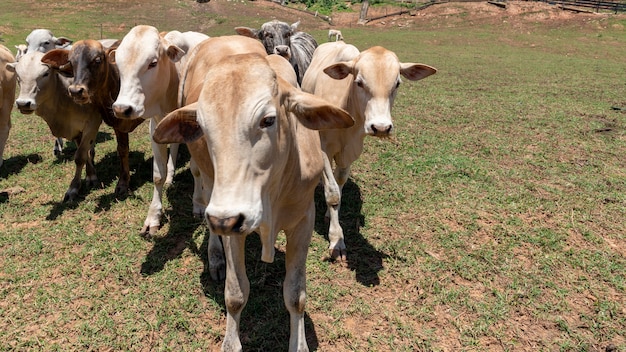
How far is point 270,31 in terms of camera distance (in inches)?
266

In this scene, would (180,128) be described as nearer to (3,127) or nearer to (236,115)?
(236,115)

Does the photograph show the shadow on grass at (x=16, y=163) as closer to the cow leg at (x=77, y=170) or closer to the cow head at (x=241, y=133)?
the cow leg at (x=77, y=170)

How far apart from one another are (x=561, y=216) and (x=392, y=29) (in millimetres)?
26436

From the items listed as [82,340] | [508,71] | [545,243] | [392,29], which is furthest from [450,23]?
[82,340]

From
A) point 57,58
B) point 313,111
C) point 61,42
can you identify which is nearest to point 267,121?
point 313,111

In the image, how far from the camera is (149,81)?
4.02 meters

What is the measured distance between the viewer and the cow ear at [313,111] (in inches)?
85.9

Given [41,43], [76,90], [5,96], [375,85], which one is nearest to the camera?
[375,85]

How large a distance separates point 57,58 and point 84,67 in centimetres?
68

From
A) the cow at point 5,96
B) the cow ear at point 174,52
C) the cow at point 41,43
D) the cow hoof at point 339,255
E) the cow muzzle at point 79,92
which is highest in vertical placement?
the cow ear at point 174,52

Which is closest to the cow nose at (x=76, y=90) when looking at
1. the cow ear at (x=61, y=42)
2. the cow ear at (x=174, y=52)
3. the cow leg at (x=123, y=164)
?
the cow leg at (x=123, y=164)

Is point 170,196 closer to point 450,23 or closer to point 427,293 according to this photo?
point 427,293

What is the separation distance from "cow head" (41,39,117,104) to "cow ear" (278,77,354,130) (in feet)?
10.6

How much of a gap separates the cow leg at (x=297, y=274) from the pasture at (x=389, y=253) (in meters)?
0.24
